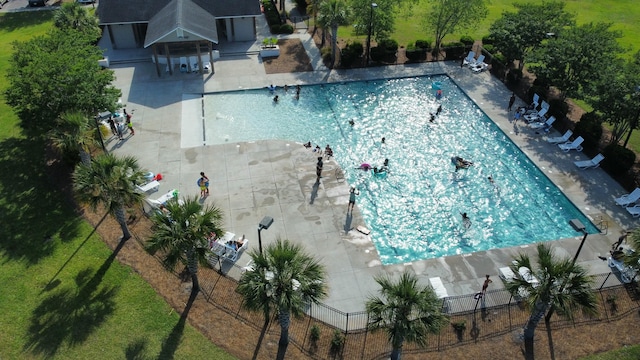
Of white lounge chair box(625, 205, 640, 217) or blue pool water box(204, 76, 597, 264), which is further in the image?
white lounge chair box(625, 205, 640, 217)

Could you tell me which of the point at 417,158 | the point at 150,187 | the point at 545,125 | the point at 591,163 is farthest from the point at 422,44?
the point at 150,187

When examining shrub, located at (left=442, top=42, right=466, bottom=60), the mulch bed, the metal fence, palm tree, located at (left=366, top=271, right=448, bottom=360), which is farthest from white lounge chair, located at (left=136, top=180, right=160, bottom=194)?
shrub, located at (left=442, top=42, right=466, bottom=60)

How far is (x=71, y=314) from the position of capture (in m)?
21.3

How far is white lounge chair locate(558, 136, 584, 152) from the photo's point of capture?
32.5 m

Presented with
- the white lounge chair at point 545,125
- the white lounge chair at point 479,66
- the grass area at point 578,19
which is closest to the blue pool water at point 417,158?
the white lounge chair at point 545,125

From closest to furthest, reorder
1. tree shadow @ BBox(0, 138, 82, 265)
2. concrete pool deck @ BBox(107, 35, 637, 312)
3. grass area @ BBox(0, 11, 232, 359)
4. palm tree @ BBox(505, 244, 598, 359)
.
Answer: palm tree @ BBox(505, 244, 598, 359) < grass area @ BBox(0, 11, 232, 359) < concrete pool deck @ BBox(107, 35, 637, 312) < tree shadow @ BBox(0, 138, 82, 265)

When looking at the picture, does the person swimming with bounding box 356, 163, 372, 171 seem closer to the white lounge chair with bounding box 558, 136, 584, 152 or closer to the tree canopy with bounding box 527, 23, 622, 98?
the white lounge chair with bounding box 558, 136, 584, 152

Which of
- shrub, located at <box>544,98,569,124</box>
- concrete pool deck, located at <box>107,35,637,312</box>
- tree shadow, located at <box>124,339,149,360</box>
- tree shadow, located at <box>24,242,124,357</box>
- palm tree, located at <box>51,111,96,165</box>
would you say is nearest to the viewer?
tree shadow, located at <box>124,339,149,360</box>

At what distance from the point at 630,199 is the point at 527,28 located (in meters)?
17.4

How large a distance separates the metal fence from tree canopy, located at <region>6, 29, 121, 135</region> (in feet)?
44.7

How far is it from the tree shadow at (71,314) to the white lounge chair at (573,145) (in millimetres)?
29610

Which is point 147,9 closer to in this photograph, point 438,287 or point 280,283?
point 280,283

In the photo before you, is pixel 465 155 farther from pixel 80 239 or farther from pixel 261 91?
pixel 80 239

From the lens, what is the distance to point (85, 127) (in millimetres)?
26000
